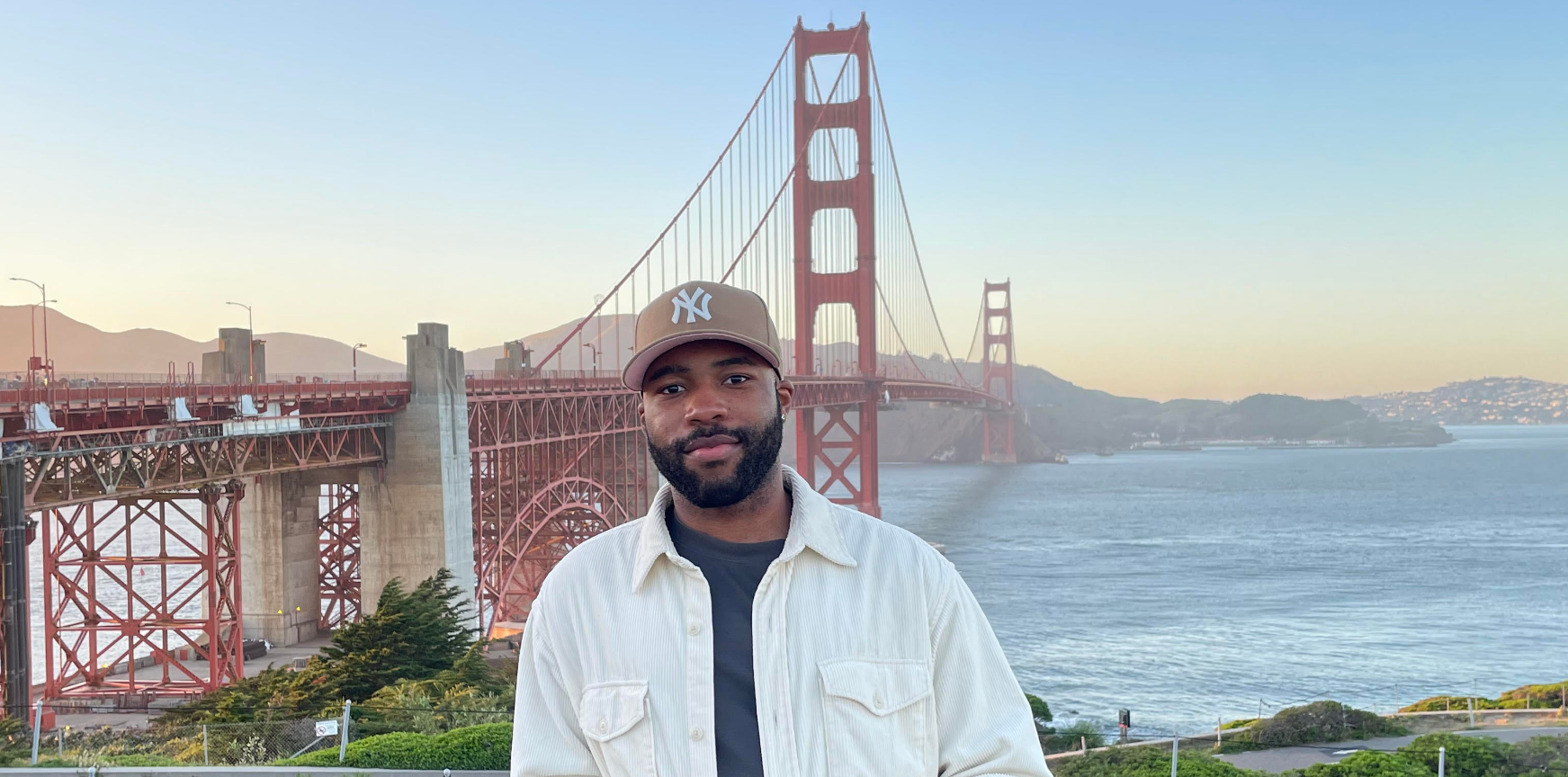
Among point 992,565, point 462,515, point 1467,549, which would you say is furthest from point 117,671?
point 1467,549

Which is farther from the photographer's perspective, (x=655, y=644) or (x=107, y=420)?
(x=107, y=420)

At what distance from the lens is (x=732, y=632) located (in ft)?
6.75

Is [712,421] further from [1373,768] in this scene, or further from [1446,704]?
[1446,704]

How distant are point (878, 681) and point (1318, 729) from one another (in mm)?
11727

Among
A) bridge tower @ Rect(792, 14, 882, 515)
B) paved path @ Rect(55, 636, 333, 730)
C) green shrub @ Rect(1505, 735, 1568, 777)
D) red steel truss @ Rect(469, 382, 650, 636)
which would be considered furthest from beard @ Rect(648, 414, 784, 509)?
bridge tower @ Rect(792, 14, 882, 515)

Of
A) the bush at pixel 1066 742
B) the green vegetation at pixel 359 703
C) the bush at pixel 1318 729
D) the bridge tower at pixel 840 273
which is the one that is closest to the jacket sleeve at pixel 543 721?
the green vegetation at pixel 359 703

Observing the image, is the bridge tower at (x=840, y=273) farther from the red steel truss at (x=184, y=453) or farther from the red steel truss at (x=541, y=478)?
the red steel truss at (x=184, y=453)

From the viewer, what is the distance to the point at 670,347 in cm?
210

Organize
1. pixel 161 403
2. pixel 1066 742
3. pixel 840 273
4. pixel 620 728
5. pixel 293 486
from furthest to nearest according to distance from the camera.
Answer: pixel 840 273, pixel 293 486, pixel 161 403, pixel 1066 742, pixel 620 728

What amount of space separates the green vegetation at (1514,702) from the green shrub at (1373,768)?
28.6 feet

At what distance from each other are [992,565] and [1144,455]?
118 metres

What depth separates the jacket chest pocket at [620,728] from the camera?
1975mm

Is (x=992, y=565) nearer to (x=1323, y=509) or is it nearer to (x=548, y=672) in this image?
(x=1323, y=509)

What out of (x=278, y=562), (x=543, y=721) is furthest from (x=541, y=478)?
(x=543, y=721)
